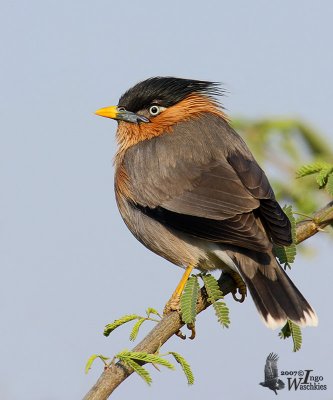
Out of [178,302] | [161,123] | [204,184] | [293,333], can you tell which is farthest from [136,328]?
[161,123]

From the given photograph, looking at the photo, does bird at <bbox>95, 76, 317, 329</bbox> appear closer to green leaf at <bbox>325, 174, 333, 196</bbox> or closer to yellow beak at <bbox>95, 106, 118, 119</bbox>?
yellow beak at <bbox>95, 106, 118, 119</bbox>

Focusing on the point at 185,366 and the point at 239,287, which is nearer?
the point at 185,366

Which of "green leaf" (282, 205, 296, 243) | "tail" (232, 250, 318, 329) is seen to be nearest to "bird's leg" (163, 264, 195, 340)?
"tail" (232, 250, 318, 329)

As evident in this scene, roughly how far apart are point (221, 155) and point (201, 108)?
113cm

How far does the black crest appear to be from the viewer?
775cm

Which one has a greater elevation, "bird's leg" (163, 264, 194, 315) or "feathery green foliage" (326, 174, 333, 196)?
"feathery green foliage" (326, 174, 333, 196)

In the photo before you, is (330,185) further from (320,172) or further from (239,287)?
(239,287)

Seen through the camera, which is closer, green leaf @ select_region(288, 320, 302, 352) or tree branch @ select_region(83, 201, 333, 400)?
tree branch @ select_region(83, 201, 333, 400)

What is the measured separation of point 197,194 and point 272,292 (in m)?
1.01

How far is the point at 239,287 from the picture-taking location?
6.69 m

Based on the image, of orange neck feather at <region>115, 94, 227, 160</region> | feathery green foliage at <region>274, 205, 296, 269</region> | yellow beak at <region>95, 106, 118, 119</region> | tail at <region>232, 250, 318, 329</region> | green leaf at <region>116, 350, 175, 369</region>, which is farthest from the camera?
yellow beak at <region>95, 106, 118, 119</region>

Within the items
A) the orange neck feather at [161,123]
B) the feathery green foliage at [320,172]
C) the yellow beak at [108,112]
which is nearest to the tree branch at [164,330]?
the feathery green foliage at [320,172]

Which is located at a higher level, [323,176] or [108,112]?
[108,112]

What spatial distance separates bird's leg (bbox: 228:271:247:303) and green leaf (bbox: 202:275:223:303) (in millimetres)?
719
